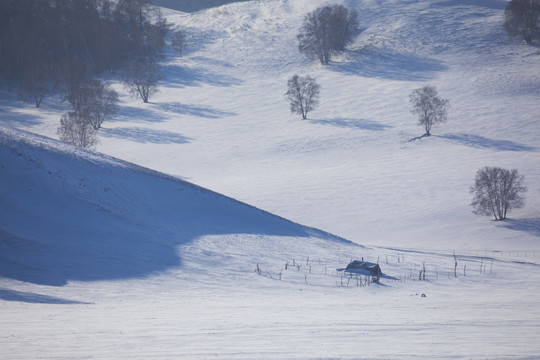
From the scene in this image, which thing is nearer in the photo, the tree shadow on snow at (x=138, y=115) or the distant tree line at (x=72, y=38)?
the tree shadow on snow at (x=138, y=115)

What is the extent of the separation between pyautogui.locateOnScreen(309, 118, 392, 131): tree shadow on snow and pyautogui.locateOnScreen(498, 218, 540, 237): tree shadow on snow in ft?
90.3

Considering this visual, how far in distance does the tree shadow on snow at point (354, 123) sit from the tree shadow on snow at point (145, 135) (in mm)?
20884

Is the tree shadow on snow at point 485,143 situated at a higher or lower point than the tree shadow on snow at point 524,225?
higher

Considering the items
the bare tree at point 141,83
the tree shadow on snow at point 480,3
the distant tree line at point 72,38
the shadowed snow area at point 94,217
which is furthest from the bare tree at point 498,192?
the tree shadow on snow at point 480,3

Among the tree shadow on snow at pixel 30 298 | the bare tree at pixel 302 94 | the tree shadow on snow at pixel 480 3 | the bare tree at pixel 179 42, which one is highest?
the tree shadow on snow at pixel 480 3

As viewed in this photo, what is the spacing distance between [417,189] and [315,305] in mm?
33538

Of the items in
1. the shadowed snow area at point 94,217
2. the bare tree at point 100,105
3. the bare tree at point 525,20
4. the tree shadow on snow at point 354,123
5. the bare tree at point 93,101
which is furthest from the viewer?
the bare tree at point 525,20

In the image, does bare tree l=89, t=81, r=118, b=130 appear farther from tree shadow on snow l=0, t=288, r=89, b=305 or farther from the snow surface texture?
tree shadow on snow l=0, t=288, r=89, b=305

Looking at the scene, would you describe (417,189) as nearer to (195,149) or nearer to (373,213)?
(373,213)

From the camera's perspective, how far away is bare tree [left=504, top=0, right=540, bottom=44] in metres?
80.1

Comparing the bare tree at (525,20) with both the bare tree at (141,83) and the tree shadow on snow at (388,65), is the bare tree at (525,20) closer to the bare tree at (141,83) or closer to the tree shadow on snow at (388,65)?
the tree shadow on snow at (388,65)

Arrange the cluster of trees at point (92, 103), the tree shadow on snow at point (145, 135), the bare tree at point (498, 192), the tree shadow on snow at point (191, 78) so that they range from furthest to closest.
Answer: the tree shadow on snow at point (191, 78) < the tree shadow on snow at point (145, 135) < the cluster of trees at point (92, 103) < the bare tree at point (498, 192)

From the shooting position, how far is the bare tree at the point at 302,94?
221 ft

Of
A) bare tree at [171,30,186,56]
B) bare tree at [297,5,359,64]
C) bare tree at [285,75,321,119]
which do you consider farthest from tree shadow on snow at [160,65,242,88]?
bare tree at [285,75,321,119]
